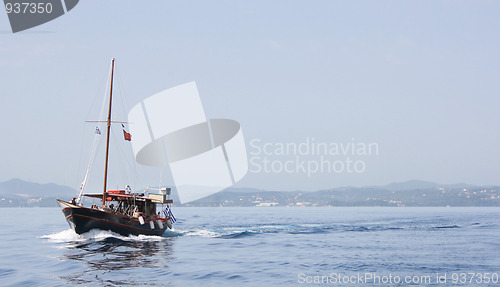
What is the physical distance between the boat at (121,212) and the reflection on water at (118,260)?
6.57 ft

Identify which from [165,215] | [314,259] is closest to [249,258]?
[314,259]

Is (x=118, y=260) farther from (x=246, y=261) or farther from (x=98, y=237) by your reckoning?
(x=98, y=237)

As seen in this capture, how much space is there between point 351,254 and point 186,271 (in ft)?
59.4

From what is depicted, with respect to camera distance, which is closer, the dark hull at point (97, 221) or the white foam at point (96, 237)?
the dark hull at point (97, 221)

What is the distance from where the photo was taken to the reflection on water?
3266 centimetres

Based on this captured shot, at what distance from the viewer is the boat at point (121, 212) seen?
179 feet

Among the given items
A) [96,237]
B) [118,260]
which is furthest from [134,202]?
[118,260]

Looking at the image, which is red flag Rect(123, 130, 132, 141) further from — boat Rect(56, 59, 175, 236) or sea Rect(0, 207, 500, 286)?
sea Rect(0, 207, 500, 286)

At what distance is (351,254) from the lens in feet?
153

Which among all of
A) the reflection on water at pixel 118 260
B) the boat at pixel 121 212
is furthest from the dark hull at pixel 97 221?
the reflection on water at pixel 118 260

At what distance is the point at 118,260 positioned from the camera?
40500mm

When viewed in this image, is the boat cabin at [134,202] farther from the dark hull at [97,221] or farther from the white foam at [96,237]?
the white foam at [96,237]

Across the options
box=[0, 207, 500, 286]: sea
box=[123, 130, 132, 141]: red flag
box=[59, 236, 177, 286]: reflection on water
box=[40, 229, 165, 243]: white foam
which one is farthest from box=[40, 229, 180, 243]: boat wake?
box=[123, 130, 132, 141]: red flag

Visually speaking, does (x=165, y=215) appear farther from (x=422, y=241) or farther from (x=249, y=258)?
(x=422, y=241)
